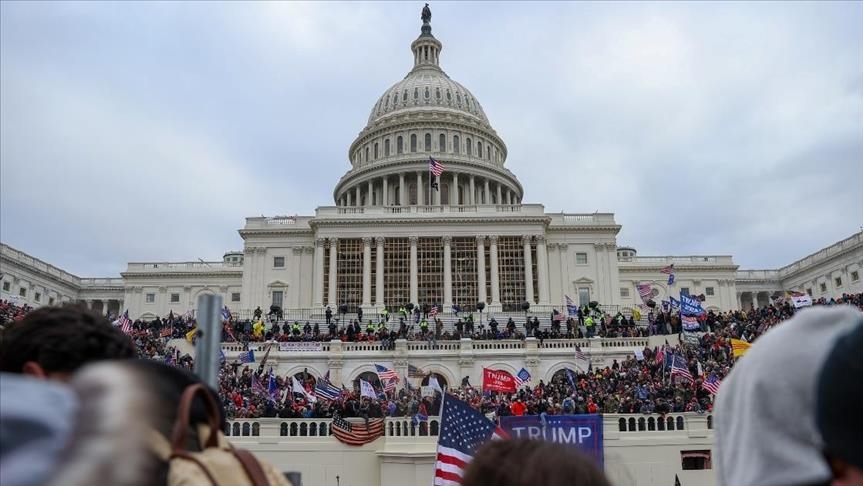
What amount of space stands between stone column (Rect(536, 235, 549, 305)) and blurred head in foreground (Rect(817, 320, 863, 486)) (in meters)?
70.0

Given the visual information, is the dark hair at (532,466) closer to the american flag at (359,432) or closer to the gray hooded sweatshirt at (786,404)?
the gray hooded sweatshirt at (786,404)

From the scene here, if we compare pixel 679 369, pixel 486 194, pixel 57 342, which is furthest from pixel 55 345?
pixel 486 194

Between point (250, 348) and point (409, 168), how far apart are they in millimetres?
53903

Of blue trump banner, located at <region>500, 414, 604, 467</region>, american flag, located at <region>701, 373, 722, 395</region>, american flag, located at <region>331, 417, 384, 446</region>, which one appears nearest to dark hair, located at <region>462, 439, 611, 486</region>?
blue trump banner, located at <region>500, 414, 604, 467</region>

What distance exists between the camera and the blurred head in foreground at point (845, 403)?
2148mm

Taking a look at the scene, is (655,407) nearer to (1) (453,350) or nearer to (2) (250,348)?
(1) (453,350)

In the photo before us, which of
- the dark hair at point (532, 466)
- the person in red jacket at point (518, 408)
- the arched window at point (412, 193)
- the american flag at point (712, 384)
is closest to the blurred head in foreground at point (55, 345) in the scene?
the dark hair at point (532, 466)

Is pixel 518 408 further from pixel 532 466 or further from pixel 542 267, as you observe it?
pixel 542 267

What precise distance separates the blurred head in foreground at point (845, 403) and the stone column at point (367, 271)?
69.2 metres

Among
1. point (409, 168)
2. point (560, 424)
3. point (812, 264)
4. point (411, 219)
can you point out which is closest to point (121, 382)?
point (560, 424)

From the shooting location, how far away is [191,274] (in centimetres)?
9950

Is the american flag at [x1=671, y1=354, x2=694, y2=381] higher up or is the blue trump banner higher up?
the american flag at [x1=671, y1=354, x2=694, y2=381]

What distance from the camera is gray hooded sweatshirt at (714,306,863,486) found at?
2436mm

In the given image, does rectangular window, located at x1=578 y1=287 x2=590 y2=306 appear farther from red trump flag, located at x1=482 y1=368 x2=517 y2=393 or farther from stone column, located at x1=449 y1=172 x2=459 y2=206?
red trump flag, located at x1=482 y1=368 x2=517 y2=393
